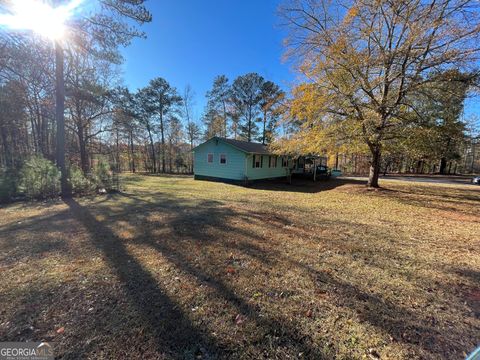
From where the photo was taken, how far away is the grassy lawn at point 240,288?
2029 millimetres

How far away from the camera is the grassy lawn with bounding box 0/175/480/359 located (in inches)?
79.9

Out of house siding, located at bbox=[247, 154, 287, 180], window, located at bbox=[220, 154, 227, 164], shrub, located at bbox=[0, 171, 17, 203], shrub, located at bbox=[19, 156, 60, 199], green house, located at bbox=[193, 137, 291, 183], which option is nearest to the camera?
shrub, located at bbox=[0, 171, 17, 203]

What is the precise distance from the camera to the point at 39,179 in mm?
8664

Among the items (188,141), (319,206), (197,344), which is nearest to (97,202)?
(197,344)

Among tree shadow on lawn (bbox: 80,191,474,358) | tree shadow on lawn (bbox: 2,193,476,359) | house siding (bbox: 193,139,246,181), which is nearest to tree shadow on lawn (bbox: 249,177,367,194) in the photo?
house siding (bbox: 193,139,246,181)

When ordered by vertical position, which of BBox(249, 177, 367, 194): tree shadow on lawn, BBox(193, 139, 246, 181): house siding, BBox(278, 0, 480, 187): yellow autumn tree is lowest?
BBox(249, 177, 367, 194): tree shadow on lawn

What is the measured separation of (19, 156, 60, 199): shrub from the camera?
8.55m

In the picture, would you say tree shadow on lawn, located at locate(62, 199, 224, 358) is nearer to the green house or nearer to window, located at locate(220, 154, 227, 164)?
the green house

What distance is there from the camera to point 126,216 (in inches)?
248

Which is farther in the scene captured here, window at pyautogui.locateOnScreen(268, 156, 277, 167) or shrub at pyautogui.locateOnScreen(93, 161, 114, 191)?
window at pyautogui.locateOnScreen(268, 156, 277, 167)

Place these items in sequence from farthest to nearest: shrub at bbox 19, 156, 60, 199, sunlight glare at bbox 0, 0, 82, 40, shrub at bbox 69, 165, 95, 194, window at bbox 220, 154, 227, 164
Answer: window at bbox 220, 154, 227, 164
shrub at bbox 69, 165, 95, 194
shrub at bbox 19, 156, 60, 199
sunlight glare at bbox 0, 0, 82, 40

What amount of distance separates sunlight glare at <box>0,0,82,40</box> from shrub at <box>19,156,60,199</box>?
5.05 metres

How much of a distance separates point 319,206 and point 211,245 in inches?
206

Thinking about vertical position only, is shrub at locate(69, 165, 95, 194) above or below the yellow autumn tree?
below
